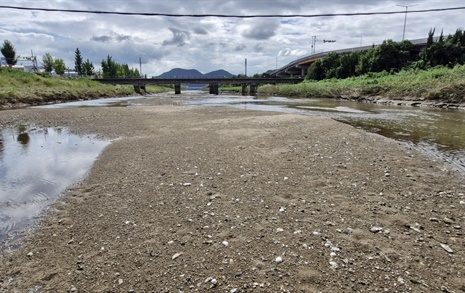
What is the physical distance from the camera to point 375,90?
5150 cm

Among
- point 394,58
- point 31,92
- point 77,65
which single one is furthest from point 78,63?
point 394,58

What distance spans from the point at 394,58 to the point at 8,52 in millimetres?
115228

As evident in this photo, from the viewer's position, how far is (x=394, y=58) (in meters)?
73.4

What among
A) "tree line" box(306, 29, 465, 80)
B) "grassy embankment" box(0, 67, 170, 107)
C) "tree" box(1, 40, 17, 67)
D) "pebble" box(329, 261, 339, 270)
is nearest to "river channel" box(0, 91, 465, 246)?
"pebble" box(329, 261, 339, 270)

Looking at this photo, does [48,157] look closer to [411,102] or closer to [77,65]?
[411,102]

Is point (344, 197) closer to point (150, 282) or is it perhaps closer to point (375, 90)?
point (150, 282)

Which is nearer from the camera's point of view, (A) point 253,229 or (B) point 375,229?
(B) point 375,229

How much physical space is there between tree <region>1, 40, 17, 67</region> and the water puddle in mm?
90718

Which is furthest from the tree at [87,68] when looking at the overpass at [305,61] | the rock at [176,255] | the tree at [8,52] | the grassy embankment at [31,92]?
the rock at [176,255]

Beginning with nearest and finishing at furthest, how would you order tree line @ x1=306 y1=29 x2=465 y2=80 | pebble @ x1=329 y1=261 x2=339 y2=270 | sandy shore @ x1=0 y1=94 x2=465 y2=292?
sandy shore @ x1=0 y1=94 x2=465 y2=292 < pebble @ x1=329 y1=261 x2=339 y2=270 < tree line @ x1=306 y1=29 x2=465 y2=80

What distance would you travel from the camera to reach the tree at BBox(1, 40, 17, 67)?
8344 centimetres

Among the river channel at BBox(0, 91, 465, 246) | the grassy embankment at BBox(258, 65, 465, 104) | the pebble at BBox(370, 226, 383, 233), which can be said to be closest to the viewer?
the pebble at BBox(370, 226, 383, 233)

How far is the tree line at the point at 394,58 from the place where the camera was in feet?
199

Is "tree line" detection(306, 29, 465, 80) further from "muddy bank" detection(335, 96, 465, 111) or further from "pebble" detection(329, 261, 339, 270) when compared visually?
"pebble" detection(329, 261, 339, 270)
